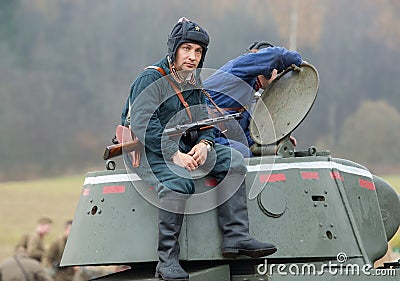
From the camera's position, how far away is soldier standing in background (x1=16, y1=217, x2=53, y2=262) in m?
17.0

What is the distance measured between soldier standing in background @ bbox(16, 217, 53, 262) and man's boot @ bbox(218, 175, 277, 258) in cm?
994

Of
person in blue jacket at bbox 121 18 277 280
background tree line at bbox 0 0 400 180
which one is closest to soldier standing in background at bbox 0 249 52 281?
person in blue jacket at bbox 121 18 277 280

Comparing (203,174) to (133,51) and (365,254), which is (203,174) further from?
(133,51)

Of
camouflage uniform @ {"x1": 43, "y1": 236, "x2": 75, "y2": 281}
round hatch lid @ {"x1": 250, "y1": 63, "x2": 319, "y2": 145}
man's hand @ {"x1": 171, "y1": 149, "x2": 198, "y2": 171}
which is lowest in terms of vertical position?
camouflage uniform @ {"x1": 43, "y1": 236, "x2": 75, "y2": 281}

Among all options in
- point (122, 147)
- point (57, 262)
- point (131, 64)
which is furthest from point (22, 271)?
point (131, 64)

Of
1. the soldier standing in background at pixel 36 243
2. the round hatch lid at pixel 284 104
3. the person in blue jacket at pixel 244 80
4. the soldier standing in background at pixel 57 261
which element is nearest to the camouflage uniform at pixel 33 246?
the soldier standing in background at pixel 36 243

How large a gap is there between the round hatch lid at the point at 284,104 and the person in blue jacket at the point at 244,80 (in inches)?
3.9

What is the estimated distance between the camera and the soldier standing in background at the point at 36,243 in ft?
55.9

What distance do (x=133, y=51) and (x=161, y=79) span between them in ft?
58.6

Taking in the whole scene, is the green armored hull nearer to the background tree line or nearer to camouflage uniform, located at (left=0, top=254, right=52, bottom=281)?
camouflage uniform, located at (left=0, top=254, right=52, bottom=281)

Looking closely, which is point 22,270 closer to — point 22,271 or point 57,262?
point 22,271

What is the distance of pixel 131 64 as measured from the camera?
82.3 ft

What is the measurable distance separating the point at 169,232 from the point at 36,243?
35.5 ft

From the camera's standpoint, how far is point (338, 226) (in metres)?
7.59
